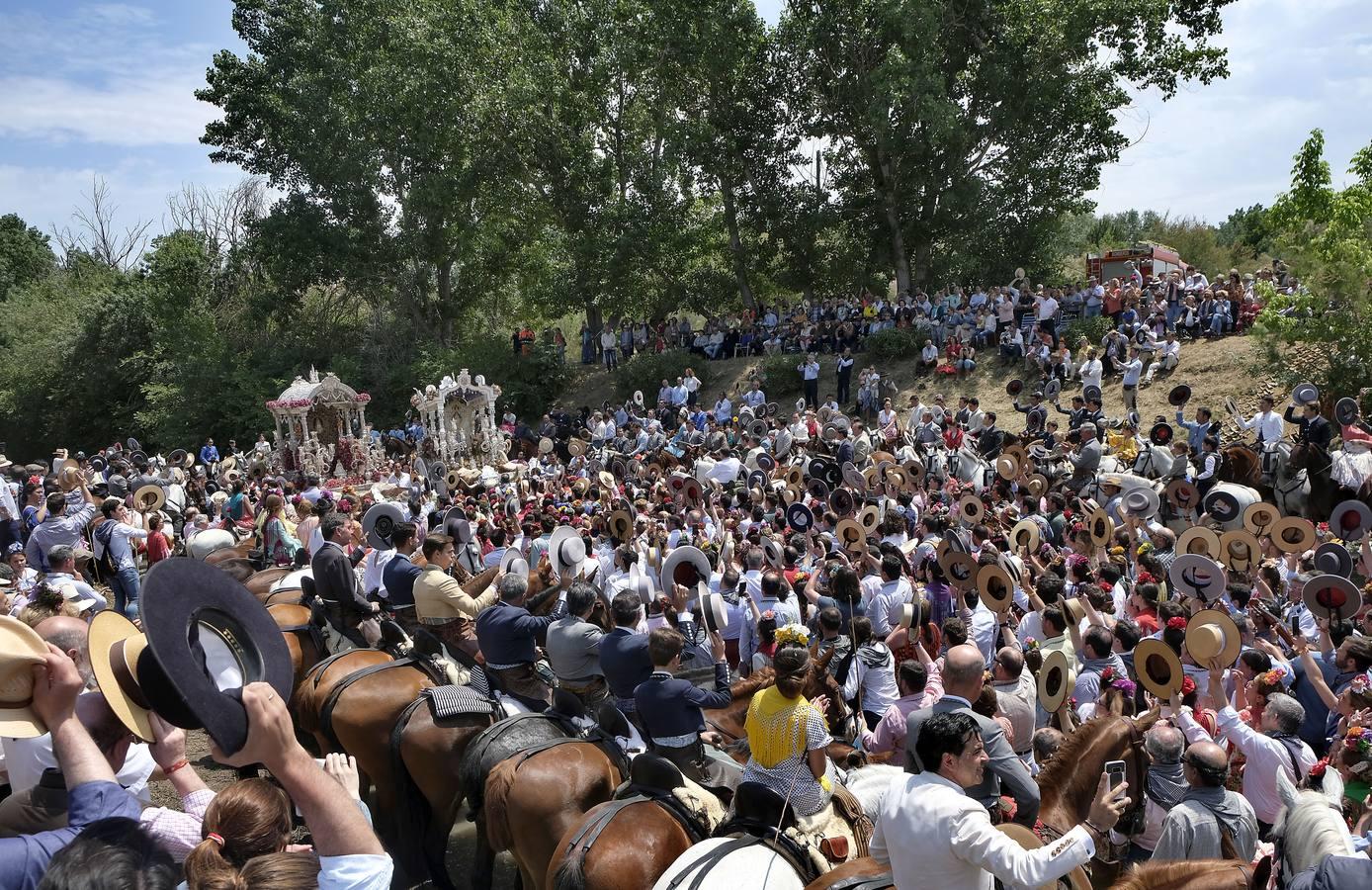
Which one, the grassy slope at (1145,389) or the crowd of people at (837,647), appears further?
the grassy slope at (1145,389)

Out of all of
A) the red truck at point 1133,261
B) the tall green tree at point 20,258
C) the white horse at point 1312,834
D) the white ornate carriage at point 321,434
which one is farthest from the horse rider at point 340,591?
the tall green tree at point 20,258

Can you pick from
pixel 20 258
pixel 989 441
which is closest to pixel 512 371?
pixel 989 441

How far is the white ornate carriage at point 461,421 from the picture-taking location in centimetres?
2781

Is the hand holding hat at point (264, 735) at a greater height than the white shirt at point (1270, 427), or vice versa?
the hand holding hat at point (264, 735)

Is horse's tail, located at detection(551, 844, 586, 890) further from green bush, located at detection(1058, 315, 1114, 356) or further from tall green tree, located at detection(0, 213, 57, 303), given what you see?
tall green tree, located at detection(0, 213, 57, 303)

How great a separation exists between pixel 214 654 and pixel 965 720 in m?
2.65

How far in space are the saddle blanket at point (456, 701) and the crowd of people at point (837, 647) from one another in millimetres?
444

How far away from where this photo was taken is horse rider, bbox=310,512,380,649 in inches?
351

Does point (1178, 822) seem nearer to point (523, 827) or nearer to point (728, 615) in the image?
point (523, 827)

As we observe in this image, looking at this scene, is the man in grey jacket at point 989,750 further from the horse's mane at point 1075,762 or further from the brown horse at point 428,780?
the brown horse at point 428,780

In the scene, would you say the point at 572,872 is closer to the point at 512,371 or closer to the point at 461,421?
the point at 461,421

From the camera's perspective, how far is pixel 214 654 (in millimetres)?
3236

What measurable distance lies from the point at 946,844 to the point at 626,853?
2150mm

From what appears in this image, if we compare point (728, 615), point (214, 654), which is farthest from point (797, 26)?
point (214, 654)
